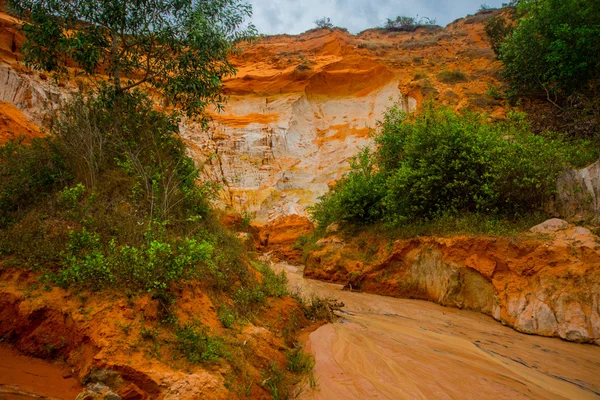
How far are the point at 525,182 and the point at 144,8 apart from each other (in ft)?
30.2

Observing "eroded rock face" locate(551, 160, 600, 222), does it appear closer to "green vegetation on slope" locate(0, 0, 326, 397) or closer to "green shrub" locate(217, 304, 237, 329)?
"green vegetation on slope" locate(0, 0, 326, 397)

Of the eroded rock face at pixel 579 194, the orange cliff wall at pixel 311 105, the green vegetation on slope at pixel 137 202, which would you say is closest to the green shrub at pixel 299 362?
the green vegetation on slope at pixel 137 202

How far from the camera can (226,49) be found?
24.6ft

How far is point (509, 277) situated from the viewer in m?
7.00

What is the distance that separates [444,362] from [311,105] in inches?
1032

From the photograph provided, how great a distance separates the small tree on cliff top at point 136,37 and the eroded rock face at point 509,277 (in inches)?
263

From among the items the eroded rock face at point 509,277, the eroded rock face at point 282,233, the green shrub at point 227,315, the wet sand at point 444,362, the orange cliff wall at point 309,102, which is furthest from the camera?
the orange cliff wall at point 309,102

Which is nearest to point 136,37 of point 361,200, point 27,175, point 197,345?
point 27,175

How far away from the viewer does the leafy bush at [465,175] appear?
7930 millimetres

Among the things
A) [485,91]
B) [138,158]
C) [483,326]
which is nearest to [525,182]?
[483,326]

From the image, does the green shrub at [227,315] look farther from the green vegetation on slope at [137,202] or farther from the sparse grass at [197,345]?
the sparse grass at [197,345]

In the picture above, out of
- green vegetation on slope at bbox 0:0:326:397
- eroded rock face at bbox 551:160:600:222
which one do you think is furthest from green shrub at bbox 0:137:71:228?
eroded rock face at bbox 551:160:600:222

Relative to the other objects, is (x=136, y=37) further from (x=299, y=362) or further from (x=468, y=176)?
(x=468, y=176)

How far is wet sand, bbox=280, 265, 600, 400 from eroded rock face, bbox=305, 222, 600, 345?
1.30 ft
